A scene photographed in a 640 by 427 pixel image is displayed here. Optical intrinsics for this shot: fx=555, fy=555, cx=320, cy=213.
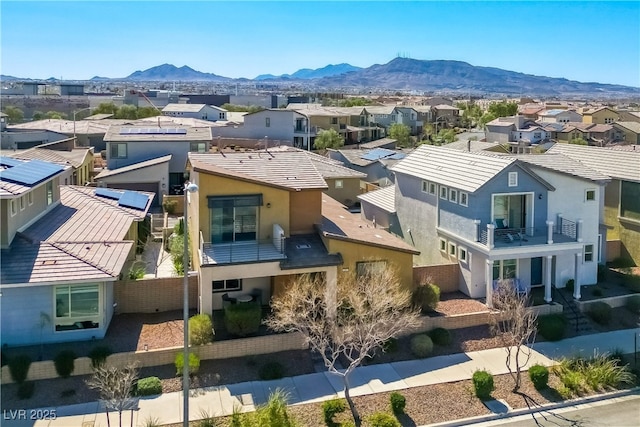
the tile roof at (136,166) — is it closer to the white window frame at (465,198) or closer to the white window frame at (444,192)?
the white window frame at (444,192)

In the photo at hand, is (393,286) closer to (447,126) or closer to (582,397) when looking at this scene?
(582,397)

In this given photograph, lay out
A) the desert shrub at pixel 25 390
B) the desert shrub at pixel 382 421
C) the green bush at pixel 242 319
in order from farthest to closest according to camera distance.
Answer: the green bush at pixel 242 319 < the desert shrub at pixel 25 390 < the desert shrub at pixel 382 421

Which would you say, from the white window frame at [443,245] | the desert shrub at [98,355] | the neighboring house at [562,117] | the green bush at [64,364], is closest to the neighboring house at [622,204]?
the white window frame at [443,245]

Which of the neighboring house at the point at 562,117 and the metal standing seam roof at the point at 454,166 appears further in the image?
the neighboring house at the point at 562,117

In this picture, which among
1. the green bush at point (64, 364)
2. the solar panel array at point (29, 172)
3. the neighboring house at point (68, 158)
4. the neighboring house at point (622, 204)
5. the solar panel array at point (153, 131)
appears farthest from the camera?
the solar panel array at point (153, 131)

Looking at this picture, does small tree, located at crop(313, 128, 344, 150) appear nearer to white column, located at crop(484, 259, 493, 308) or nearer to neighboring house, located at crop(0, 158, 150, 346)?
white column, located at crop(484, 259, 493, 308)

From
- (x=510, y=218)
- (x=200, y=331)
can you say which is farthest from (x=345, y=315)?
(x=510, y=218)
